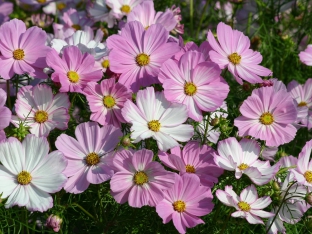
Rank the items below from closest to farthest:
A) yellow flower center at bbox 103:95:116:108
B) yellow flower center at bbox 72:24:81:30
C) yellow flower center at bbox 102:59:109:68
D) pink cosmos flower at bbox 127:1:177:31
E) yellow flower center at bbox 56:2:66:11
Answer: yellow flower center at bbox 103:95:116:108, yellow flower center at bbox 102:59:109:68, pink cosmos flower at bbox 127:1:177:31, yellow flower center at bbox 72:24:81:30, yellow flower center at bbox 56:2:66:11

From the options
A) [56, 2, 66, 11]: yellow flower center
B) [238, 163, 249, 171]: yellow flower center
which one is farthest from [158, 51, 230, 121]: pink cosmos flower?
[56, 2, 66, 11]: yellow flower center

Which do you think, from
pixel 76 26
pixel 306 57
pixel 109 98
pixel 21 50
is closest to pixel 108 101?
pixel 109 98

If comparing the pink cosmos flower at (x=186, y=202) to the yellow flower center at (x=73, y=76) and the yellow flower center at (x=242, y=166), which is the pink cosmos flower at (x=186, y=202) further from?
the yellow flower center at (x=73, y=76)

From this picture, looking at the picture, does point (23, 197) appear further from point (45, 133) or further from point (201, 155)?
point (201, 155)

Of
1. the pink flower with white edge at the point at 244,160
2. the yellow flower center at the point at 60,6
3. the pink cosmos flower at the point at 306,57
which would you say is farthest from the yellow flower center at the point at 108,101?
the yellow flower center at the point at 60,6

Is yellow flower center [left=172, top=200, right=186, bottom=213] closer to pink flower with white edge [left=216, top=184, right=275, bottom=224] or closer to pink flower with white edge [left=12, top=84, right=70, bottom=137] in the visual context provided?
pink flower with white edge [left=216, top=184, right=275, bottom=224]

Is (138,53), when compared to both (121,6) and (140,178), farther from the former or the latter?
(121,6)

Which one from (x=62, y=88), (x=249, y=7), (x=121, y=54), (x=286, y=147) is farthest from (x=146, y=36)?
(x=249, y=7)
